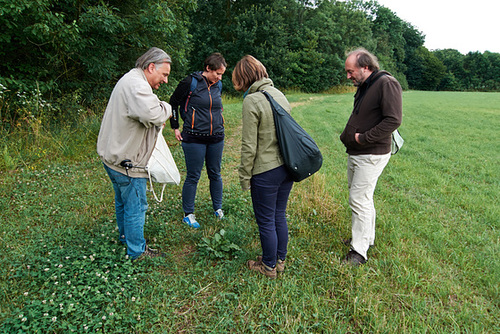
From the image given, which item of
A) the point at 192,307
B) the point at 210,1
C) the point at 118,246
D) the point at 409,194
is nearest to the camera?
the point at 192,307

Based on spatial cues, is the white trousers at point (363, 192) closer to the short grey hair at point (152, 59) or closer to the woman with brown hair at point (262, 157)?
the woman with brown hair at point (262, 157)

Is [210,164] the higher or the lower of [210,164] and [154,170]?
the lower

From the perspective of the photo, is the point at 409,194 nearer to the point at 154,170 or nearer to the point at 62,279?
the point at 154,170

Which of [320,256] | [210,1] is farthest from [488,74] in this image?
[320,256]

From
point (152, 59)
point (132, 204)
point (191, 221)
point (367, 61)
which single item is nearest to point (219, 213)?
point (191, 221)

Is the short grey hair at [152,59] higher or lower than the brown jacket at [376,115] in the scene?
A: higher

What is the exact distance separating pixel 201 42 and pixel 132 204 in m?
27.0

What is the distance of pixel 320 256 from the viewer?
10.7 ft

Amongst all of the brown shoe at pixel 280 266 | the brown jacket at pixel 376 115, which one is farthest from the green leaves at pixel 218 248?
the brown jacket at pixel 376 115

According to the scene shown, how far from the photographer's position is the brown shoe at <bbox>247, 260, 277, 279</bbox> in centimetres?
288

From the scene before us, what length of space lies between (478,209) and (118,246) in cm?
499

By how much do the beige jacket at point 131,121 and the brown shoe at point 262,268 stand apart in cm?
137

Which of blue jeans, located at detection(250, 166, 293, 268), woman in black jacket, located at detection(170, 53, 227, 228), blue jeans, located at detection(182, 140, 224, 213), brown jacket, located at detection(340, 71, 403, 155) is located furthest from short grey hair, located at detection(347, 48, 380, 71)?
blue jeans, located at detection(182, 140, 224, 213)

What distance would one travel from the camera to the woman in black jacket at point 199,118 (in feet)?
11.8
